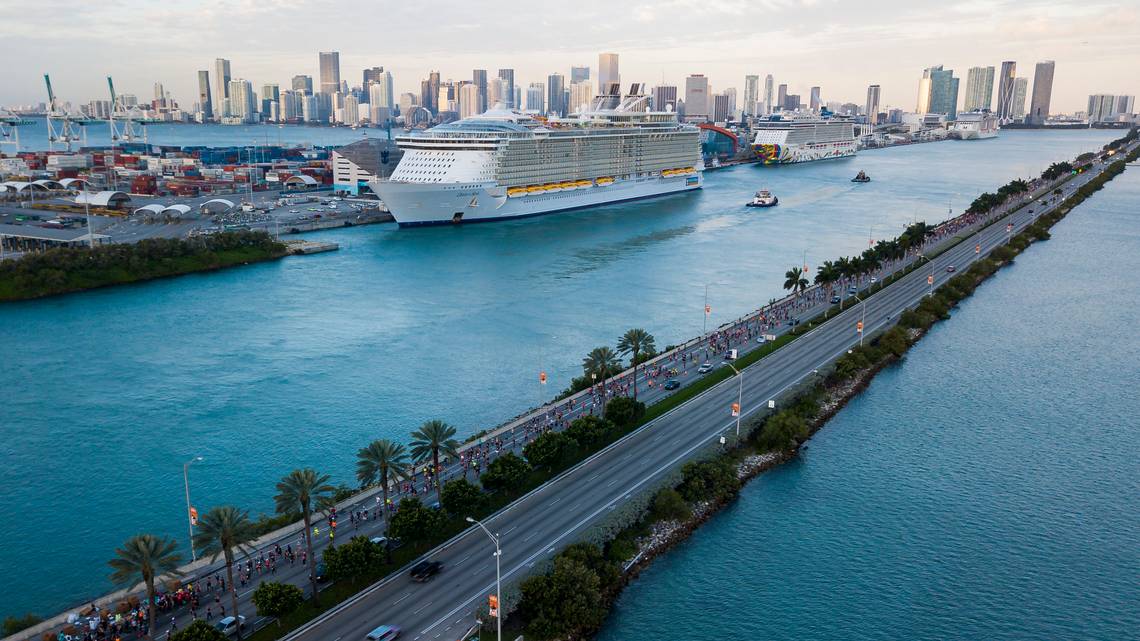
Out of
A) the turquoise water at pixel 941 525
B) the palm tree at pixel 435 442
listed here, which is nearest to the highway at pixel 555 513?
the palm tree at pixel 435 442

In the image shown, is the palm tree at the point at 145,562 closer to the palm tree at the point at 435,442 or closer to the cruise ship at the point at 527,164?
the palm tree at the point at 435,442

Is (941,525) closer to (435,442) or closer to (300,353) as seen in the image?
(435,442)

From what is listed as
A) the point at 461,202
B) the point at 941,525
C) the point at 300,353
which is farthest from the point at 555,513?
the point at 461,202

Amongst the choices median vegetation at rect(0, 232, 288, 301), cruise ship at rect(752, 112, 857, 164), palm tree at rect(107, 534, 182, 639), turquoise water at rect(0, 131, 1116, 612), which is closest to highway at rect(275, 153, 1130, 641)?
palm tree at rect(107, 534, 182, 639)

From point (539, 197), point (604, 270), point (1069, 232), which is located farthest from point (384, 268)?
point (1069, 232)

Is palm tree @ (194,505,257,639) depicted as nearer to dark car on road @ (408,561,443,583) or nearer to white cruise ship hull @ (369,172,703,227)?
dark car on road @ (408,561,443,583)

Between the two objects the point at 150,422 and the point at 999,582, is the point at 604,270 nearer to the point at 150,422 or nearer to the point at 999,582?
the point at 150,422
